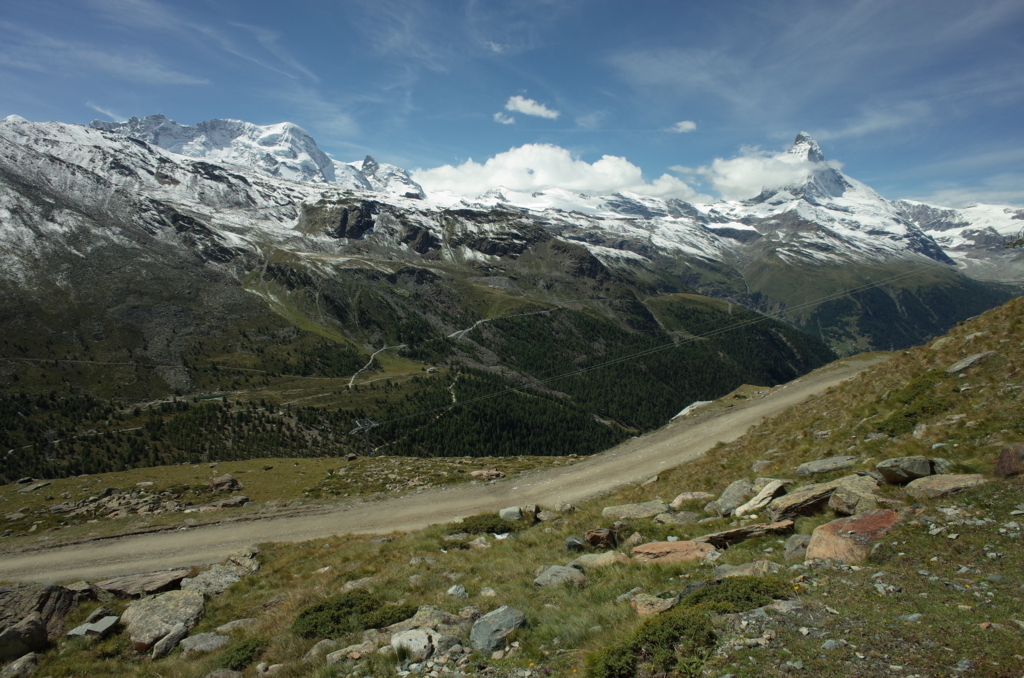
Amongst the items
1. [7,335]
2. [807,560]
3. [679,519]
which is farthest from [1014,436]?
[7,335]

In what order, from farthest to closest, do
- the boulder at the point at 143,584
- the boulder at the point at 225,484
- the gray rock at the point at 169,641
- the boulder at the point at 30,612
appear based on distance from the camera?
1. the boulder at the point at 225,484
2. the boulder at the point at 143,584
3. the boulder at the point at 30,612
4. the gray rock at the point at 169,641

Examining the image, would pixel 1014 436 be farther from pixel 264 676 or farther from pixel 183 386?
pixel 183 386

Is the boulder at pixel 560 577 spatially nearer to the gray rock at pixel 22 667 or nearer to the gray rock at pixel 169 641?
the gray rock at pixel 169 641

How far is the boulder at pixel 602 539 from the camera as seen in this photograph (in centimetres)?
1641

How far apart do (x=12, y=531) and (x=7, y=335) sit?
222 metres

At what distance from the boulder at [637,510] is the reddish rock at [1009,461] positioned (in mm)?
9933

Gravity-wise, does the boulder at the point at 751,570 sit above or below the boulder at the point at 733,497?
above

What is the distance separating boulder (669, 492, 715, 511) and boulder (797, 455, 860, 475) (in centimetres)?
354

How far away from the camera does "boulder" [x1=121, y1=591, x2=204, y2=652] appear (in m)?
14.3

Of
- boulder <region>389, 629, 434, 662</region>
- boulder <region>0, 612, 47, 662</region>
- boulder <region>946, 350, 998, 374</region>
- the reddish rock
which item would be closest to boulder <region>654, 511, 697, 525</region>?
the reddish rock

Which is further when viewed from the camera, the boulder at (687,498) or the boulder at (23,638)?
the boulder at (687,498)

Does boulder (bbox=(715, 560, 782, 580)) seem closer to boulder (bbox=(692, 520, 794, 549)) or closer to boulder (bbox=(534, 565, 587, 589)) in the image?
boulder (bbox=(692, 520, 794, 549))

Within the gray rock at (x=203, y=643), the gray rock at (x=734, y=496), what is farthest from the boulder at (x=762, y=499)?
the gray rock at (x=203, y=643)

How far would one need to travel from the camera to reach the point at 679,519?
17.5m
